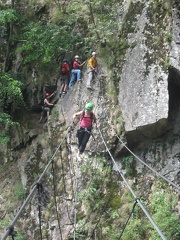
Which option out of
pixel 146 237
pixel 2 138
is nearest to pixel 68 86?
pixel 2 138

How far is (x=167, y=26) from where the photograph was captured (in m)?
9.45

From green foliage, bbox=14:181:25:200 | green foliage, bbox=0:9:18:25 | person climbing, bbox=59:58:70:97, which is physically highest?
green foliage, bbox=0:9:18:25

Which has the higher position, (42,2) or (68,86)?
(42,2)

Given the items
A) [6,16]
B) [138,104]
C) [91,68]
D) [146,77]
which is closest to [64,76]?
[91,68]

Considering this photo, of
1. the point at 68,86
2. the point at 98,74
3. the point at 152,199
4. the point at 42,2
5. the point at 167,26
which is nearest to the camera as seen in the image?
the point at 152,199

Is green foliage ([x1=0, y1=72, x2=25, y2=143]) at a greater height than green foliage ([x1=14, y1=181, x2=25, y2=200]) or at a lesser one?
greater

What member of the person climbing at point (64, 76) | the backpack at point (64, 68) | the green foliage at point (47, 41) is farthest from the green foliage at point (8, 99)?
the backpack at point (64, 68)

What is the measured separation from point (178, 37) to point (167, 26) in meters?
0.55

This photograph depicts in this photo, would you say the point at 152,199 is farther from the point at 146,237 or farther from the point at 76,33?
the point at 76,33

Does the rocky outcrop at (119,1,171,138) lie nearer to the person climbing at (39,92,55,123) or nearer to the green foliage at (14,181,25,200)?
the person climbing at (39,92,55,123)

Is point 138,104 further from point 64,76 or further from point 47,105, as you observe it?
point 47,105

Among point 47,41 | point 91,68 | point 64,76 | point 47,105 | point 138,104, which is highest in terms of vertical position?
point 47,41

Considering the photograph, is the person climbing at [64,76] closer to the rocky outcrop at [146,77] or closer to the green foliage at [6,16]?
the green foliage at [6,16]

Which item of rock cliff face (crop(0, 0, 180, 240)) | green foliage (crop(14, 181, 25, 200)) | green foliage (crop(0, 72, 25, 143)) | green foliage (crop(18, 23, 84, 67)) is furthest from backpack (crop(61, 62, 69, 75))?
green foliage (crop(14, 181, 25, 200))
